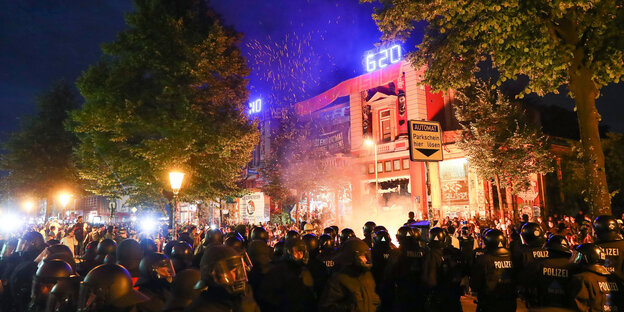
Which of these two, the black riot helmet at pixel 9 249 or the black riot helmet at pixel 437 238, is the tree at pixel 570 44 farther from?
the black riot helmet at pixel 9 249

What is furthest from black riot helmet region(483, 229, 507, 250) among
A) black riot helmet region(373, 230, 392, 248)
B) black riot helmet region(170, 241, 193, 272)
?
black riot helmet region(170, 241, 193, 272)

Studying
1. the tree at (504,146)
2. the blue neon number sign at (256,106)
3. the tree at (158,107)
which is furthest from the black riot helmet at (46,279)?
the blue neon number sign at (256,106)

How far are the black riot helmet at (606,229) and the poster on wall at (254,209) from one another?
129 feet

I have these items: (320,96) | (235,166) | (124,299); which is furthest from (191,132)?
(320,96)

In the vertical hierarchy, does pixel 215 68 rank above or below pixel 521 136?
above

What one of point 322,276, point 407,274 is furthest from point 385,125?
point 322,276

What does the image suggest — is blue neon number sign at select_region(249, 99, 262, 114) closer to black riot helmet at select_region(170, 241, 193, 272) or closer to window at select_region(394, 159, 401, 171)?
window at select_region(394, 159, 401, 171)

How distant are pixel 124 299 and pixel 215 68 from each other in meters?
19.4

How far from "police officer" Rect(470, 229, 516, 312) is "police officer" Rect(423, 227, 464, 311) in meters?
0.64

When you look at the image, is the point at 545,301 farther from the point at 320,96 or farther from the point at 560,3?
the point at 320,96

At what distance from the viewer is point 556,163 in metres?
28.7

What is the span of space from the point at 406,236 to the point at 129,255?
433cm

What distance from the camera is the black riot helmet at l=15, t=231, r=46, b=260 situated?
23.4 feet

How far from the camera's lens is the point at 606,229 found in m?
5.73
